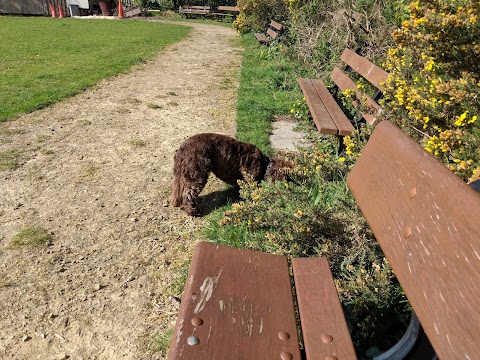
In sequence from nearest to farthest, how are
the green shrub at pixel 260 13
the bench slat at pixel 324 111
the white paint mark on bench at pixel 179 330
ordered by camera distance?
the white paint mark on bench at pixel 179 330, the bench slat at pixel 324 111, the green shrub at pixel 260 13

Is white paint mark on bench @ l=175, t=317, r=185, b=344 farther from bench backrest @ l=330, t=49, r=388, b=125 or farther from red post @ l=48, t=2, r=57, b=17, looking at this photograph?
red post @ l=48, t=2, r=57, b=17

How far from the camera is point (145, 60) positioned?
436 inches

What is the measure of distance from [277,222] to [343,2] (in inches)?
259

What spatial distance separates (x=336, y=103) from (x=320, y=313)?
4.13 metres

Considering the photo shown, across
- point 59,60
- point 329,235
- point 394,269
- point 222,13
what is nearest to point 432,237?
point 394,269

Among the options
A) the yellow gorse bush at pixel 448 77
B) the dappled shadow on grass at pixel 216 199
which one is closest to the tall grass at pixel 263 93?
the dappled shadow on grass at pixel 216 199

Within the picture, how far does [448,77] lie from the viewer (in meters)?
2.91

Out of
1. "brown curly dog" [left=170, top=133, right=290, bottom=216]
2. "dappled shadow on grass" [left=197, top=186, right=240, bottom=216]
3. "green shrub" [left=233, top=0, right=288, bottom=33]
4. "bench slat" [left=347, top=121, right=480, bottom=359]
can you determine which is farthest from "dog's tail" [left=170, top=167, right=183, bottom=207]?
"green shrub" [left=233, top=0, right=288, bottom=33]

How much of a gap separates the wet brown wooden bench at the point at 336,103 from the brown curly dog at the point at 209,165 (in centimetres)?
73

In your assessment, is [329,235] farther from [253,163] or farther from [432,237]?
[432,237]

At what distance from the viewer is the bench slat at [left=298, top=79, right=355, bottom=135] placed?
403cm

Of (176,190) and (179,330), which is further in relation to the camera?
(176,190)

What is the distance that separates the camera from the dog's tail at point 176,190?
12.2 ft

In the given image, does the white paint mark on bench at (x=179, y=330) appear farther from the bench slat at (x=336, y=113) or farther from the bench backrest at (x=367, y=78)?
the bench slat at (x=336, y=113)
